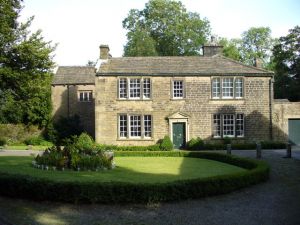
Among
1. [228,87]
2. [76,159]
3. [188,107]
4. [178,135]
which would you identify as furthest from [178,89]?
[76,159]

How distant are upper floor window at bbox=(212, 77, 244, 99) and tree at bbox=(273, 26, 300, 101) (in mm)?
20427

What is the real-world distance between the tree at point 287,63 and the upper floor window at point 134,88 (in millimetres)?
26022

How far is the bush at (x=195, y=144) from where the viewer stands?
35594mm

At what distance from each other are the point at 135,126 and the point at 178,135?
396 cm

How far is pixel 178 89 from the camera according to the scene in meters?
37.4

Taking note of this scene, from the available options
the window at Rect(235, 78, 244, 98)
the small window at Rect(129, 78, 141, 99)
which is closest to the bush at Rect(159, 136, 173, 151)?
the small window at Rect(129, 78, 141, 99)

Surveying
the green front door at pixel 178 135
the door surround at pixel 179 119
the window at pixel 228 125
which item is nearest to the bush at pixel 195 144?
the door surround at pixel 179 119

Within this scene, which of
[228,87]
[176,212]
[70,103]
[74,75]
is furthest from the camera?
[74,75]

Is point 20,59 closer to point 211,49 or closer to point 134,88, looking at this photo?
point 134,88

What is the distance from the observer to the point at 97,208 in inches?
520

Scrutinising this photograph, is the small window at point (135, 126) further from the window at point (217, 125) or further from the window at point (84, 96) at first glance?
the window at point (84, 96)

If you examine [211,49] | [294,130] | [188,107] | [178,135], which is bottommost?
[178,135]

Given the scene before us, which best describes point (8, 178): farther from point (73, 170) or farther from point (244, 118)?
point (244, 118)

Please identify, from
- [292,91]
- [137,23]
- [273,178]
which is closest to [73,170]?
[273,178]
